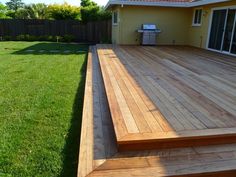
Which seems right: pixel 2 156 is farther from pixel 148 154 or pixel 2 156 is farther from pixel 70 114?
pixel 148 154

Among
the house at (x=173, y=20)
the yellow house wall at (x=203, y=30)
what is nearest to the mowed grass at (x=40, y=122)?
the house at (x=173, y=20)

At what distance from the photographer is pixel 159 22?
1163 cm

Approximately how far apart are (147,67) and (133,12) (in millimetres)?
6094

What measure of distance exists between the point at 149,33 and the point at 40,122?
28.9ft

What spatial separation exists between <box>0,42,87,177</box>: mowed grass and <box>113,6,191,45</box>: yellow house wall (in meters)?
6.06

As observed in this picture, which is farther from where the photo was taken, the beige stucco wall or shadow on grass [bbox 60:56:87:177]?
the beige stucco wall

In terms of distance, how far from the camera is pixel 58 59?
8.05 meters

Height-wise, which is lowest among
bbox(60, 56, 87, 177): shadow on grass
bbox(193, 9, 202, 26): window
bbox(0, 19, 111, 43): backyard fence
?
bbox(60, 56, 87, 177): shadow on grass

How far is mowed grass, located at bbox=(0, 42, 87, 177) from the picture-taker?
239 cm

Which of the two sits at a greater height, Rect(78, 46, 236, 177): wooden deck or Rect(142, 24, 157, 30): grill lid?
Rect(142, 24, 157, 30): grill lid

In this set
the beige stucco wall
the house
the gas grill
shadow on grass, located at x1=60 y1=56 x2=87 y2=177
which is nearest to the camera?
shadow on grass, located at x1=60 y1=56 x2=87 y2=177

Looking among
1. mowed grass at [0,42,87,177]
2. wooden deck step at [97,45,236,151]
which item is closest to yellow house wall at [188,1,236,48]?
wooden deck step at [97,45,236,151]

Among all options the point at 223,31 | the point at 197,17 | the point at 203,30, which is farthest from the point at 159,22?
the point at 223,31

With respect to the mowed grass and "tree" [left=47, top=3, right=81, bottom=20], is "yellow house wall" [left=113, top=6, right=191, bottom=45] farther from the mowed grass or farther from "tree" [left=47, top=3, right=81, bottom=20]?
"tree" [left=47, top=3, right=81, bottom=20]
